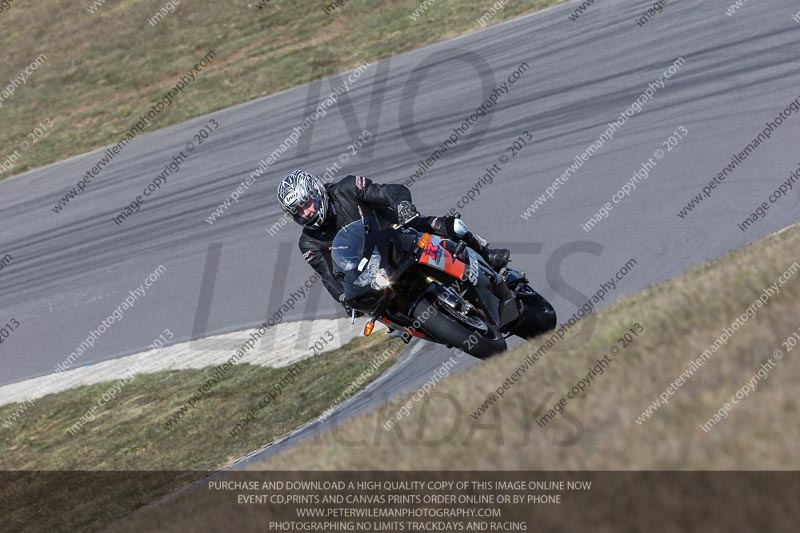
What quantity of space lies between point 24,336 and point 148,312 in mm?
2771

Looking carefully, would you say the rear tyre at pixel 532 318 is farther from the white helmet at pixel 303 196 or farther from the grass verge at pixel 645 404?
the grass verge at pixel 645 404

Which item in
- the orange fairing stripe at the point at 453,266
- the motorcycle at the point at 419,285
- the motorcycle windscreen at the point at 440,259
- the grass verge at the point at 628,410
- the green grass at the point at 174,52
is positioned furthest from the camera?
the green grass at the point at 174,52

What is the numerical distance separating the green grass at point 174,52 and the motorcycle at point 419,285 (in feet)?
53.6

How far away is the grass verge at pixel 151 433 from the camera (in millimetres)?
10711

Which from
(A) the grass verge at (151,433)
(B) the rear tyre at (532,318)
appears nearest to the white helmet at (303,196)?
(B) the rear tyre at (532,318)

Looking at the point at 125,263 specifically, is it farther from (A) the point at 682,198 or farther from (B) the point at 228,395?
(A) the point at 682,198

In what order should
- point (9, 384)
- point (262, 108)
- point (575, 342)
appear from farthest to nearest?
1. point (262, 108)
2. point (9, 384)
3. point (575, 342)

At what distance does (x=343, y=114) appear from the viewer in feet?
68.7

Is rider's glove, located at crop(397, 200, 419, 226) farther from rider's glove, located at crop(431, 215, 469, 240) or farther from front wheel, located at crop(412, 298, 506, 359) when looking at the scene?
front wheel, located at crop(412, 298, 506, 359)

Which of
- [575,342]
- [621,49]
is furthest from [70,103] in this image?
[575,342]

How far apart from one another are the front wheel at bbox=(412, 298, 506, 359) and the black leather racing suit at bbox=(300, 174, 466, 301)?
1.05 m

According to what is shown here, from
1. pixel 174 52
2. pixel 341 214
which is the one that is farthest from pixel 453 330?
pixel 174 52

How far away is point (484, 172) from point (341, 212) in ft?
23.3

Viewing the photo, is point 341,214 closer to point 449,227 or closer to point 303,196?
point 303,196
